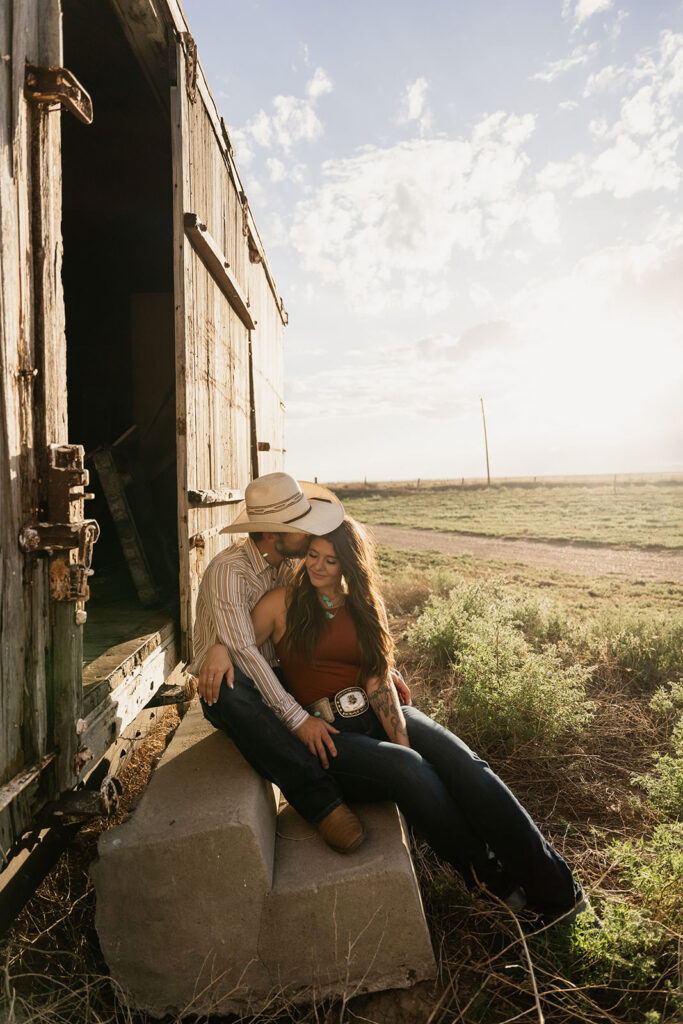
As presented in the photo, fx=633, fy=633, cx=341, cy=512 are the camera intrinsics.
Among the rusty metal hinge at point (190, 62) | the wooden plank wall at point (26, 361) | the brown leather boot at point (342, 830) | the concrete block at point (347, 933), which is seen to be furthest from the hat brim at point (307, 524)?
the rusty metal hinge at point (190, 62)

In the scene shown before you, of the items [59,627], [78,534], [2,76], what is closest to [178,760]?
[59,627]

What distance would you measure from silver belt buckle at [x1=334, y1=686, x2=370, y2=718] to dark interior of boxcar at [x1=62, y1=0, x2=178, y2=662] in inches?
59.3

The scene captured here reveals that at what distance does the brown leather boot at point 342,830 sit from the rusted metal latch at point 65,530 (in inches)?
49.0

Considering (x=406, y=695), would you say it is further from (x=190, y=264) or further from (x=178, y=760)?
(x=190, y=264)

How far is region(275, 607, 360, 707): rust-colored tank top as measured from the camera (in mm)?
2922

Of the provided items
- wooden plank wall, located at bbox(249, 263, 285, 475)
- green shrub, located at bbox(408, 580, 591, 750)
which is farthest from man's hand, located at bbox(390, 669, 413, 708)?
wooden plank wall, located at bbox(249, 263, 285, 475)

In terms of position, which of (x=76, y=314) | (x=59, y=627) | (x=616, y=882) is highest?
(x=76, y=314)

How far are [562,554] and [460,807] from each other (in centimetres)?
1384

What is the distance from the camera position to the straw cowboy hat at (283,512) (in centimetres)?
289

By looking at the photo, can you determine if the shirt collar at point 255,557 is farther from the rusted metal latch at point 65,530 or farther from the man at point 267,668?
the rusted metal latch at point 65,530

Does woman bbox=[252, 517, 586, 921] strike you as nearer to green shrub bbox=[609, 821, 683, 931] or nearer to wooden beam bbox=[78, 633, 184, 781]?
Result: green shrub bbox=[609, 821, 683, 931]

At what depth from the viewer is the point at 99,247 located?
6.29m

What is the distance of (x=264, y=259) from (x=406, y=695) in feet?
17.8

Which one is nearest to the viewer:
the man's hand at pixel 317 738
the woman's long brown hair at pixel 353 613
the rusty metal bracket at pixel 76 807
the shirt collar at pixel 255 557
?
the rusty metal bracket at pixel 76 807
